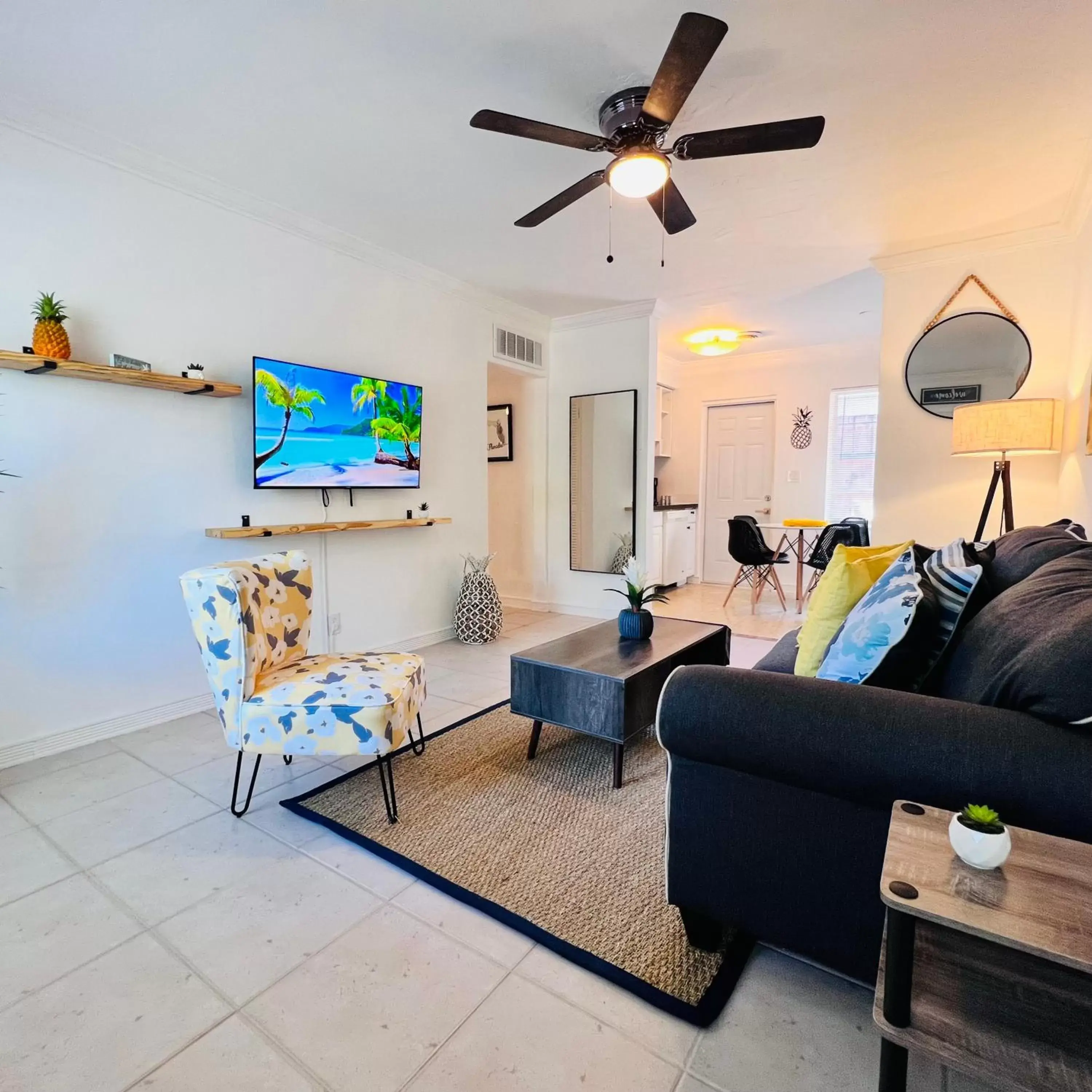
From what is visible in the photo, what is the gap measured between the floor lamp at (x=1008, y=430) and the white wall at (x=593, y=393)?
217 cm

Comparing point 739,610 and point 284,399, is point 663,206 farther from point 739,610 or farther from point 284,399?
point 739,610

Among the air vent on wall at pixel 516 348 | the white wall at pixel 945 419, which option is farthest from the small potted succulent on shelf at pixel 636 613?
the air vent on wall at pixel 516 348

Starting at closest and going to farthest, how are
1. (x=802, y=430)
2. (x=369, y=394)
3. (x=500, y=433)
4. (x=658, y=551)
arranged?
(x=369, y=394) < (x=500, y=433) < (x=658, y=551) < (x=802, y=430)

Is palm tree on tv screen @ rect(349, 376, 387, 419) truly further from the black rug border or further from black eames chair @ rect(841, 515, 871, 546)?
black eames chair @ rect(841, 515, 871, 546)

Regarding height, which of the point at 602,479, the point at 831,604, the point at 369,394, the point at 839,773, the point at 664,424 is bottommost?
the point at 839,773

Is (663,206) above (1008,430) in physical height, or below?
above

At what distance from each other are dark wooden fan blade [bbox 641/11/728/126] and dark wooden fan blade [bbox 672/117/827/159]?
117 millimetres

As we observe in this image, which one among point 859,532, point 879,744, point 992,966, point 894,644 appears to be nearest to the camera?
point 992,966

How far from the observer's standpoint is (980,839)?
2.63 feet

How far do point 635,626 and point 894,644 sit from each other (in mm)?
1327

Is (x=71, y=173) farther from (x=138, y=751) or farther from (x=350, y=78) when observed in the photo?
(x=138, y=751)

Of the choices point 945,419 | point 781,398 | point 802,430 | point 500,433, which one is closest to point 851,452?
point 802,430

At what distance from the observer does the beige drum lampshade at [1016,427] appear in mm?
2836

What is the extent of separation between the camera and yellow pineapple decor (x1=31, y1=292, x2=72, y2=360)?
2227 mm
